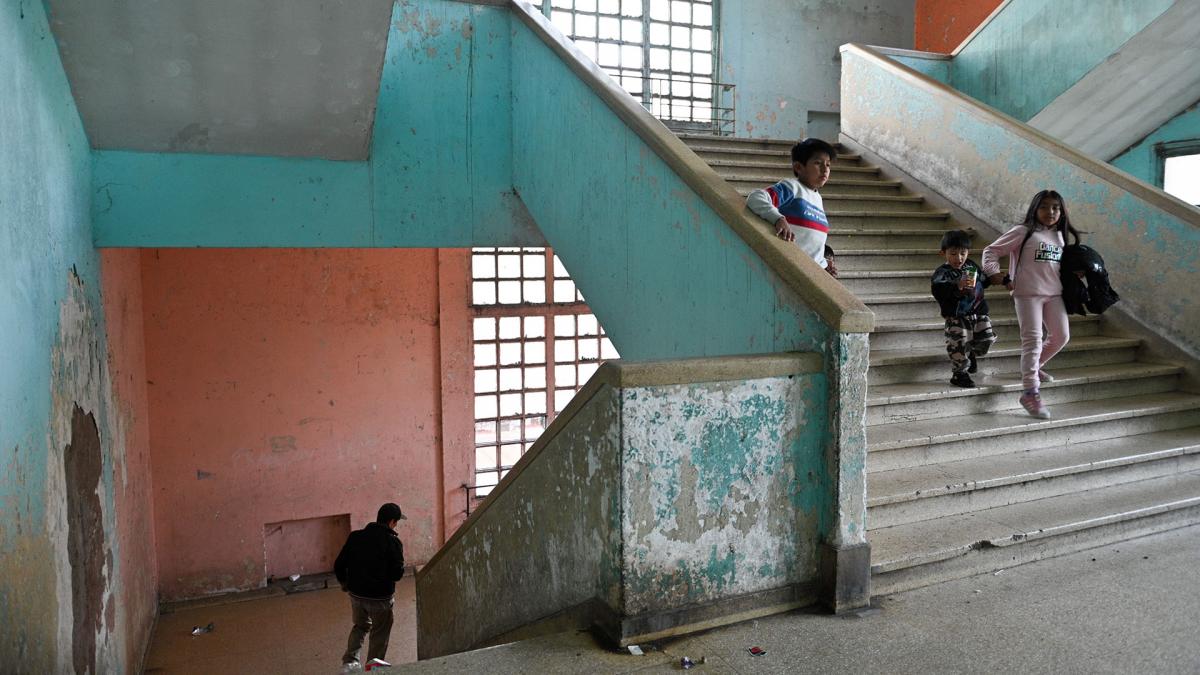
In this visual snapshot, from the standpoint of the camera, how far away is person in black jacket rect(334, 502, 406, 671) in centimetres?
647

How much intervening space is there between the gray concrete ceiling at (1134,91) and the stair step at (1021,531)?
494 centimetres

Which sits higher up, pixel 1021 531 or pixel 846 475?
pixel 846 475

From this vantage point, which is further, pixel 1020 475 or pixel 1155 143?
pixel 1155 143

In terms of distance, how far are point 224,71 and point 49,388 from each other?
2016 mm

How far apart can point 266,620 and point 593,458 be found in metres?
7.43

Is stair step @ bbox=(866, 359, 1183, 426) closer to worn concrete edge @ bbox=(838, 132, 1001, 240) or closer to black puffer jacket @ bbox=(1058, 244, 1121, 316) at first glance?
black puffer jacket @ bbox=(1058, 244, 1121, 316)

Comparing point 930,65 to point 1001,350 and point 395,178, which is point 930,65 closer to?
point 1001,350

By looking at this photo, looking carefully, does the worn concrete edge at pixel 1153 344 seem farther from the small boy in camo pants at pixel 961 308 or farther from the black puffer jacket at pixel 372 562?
the black puffer jacket at pixel 372 562

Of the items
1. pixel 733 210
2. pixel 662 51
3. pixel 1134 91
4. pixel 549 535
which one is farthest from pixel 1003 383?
pixel 662 51

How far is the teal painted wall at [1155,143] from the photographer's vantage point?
9.27m

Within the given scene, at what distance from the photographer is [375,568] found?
6500 mm

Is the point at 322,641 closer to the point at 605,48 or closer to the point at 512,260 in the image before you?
the point at 512,260

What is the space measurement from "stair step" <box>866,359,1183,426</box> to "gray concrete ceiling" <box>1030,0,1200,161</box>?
11.9 ft

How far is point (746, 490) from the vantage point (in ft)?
10.7
